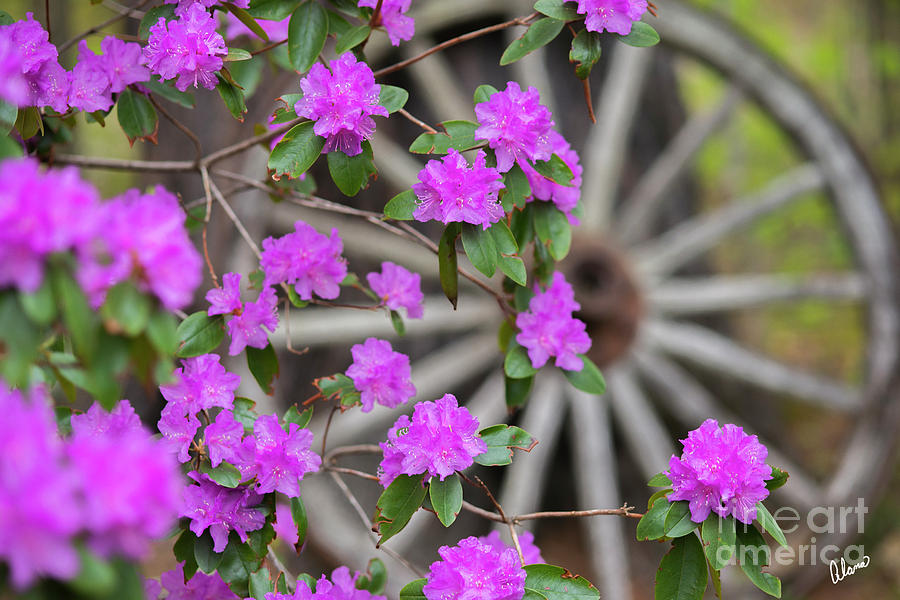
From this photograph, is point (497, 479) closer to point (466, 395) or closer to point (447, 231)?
point (466, 395)

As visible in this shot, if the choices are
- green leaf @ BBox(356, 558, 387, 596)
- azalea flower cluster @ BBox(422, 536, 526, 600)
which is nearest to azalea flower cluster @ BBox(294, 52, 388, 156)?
azalea flower cluster @ BBox(422, 536, 526, 600)

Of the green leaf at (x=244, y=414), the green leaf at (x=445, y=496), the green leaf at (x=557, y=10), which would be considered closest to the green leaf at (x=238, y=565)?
the green leaf at (x=244, y=414)

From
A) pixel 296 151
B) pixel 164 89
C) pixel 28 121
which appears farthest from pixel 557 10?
pixel 28 121

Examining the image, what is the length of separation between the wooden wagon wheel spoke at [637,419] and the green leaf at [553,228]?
5.54ft

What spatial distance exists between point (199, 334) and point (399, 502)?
341 mm

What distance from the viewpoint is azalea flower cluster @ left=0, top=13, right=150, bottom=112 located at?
987 millimetres

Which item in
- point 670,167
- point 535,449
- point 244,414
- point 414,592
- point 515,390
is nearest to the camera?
point 414,592

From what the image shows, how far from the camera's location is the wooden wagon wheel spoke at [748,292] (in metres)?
2.82

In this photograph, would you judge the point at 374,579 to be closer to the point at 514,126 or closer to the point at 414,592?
the point at 414,592

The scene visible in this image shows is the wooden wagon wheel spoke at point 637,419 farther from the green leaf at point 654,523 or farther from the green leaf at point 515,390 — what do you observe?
the green leaf at point 654,523

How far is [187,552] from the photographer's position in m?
0.98

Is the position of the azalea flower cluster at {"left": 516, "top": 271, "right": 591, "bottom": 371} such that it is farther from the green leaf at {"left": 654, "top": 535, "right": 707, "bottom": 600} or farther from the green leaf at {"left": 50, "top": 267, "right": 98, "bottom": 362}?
the green leaf at {"left": 50, "top": 267, "right": 98, "bottom": 362}

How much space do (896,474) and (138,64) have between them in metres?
3.73

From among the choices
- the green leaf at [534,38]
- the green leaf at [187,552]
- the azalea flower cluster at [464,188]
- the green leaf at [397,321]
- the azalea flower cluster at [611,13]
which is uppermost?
the azalea flower cluster at [611,13]
